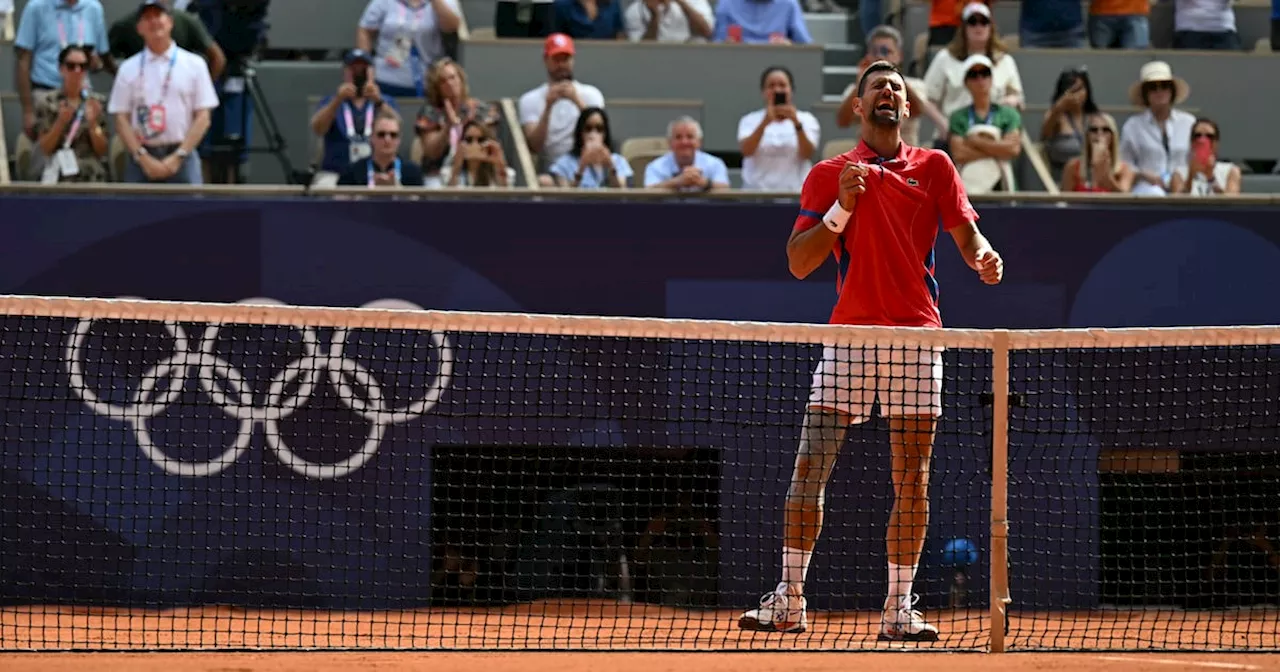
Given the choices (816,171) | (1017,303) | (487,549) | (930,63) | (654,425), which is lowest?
(487,549)

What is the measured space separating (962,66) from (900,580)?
595cm

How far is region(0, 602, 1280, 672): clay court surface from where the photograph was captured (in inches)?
268

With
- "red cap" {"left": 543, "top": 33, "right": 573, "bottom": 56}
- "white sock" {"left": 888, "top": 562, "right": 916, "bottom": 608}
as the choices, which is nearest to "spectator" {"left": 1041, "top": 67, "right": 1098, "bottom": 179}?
"red cap" {"left": 543, "top": 33, "right": 573, "bottom": 56}

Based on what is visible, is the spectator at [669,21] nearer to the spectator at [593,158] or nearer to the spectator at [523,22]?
the spectator at [523,22]

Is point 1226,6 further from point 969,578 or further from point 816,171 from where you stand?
point 816,171

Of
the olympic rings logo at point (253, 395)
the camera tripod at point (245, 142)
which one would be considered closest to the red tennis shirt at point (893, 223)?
the olympic rings logo at point (253, 395)

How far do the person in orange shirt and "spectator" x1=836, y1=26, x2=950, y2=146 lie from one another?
18.2 inches

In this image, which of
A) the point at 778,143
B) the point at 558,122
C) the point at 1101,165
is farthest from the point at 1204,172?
the point at 558,122

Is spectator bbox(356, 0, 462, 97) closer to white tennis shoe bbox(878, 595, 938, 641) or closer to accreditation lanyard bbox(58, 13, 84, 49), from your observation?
accreditation lanyard bbox(58, 13, 84, 49)

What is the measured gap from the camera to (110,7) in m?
13.8

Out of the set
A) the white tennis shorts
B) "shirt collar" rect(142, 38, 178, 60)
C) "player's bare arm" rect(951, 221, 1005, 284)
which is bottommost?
the white tennis shorts

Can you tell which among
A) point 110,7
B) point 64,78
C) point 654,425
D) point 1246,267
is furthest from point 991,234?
point 110,7

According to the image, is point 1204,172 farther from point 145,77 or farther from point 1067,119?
point 145,77

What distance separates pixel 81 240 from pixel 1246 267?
6.41m
